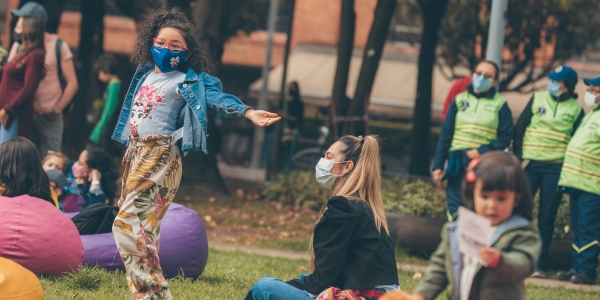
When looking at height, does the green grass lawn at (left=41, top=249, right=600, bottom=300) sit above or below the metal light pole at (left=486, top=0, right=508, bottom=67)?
below

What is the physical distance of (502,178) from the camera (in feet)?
11.1

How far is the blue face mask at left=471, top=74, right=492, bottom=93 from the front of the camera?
795 cm

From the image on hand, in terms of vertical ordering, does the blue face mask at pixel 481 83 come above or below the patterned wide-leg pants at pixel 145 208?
above

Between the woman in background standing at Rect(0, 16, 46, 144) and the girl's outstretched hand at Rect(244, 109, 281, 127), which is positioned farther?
the woman in background standing at Rect(0, 16, 46, 144)

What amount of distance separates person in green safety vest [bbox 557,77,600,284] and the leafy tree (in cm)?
1296

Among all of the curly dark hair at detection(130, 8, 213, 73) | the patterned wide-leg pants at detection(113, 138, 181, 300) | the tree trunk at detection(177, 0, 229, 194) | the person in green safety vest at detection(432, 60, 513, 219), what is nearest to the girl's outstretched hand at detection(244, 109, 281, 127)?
the patterned wide-leg pants at detection(113, 138, 181, 300)

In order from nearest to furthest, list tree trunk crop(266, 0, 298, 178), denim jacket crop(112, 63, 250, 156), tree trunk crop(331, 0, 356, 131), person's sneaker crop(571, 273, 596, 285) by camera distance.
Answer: denim jacket crop(112, 63, 250, 156) < person's sneaker crop(571, 273, 596, 285) < tree trunk crop(331, 0, 356, 131) < tree trunk crop(266, 0, 298, 178)

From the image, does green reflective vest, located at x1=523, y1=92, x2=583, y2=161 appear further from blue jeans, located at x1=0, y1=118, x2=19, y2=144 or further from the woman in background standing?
blue jeans, located at x1=0, y1=118, x2=19, y2=144

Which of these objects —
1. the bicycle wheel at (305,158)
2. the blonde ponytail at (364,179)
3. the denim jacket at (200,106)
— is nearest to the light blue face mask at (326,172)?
the blonde ponytail at (364,179)

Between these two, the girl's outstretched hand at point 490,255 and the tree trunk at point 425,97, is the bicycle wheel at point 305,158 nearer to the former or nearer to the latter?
the tree trunk at point 425,97

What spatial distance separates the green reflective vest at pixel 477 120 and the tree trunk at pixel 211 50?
5.04m

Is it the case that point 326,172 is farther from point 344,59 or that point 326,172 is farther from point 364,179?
point 344,59

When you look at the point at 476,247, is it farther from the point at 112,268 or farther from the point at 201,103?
the point at 112,268

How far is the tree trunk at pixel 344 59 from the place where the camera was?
14709 mm
